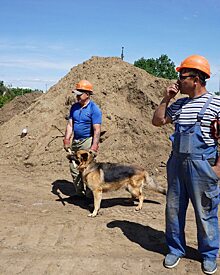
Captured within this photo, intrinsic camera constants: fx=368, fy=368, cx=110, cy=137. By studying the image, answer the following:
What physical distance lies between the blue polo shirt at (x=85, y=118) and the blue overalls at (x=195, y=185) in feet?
9.11

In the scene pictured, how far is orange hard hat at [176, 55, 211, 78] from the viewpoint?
3.94 m

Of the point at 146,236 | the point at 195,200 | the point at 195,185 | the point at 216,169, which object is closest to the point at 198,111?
the point at 216,169

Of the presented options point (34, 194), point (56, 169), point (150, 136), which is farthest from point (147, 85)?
point (34, 194)

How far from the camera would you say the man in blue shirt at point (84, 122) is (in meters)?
6.74

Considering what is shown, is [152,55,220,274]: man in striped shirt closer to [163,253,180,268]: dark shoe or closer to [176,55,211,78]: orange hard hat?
[176,55,211,78]: orange hard hat

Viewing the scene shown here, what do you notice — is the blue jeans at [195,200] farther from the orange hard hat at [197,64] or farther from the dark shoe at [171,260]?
the orange hard hat at [197,64]

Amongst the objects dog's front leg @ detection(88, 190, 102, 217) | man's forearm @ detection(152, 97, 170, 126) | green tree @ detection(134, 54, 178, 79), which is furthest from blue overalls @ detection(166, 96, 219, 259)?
green tree @ detection(134, 54, 178, 79)

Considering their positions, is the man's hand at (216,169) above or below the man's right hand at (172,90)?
below

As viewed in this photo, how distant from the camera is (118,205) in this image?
7.37m

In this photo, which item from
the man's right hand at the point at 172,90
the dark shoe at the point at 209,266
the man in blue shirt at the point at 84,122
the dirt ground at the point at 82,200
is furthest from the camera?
the man in blue shirt at the point at 84,122

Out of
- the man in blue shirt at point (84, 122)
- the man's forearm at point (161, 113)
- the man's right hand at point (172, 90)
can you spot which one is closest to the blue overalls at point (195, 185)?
the man's forearm at point (161, 113)

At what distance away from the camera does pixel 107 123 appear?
1145cm

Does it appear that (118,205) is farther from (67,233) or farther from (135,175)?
(67,233)

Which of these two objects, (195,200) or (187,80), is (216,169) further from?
(187,80)
